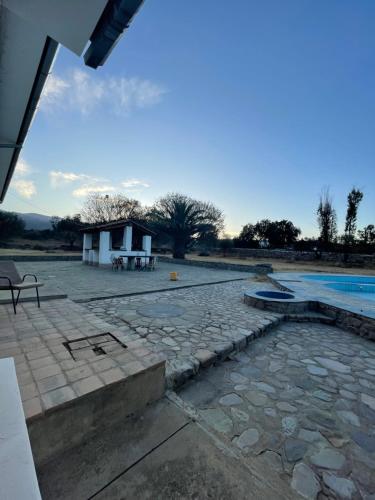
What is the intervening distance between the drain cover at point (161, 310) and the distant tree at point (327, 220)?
24.4 m

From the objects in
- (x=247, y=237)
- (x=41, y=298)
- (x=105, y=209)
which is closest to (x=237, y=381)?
(x=41, y=298)

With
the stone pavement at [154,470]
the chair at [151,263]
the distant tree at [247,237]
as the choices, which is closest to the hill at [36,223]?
the chair at [151,263]

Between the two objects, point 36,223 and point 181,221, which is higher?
point 36,223

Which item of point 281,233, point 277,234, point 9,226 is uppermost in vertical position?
point 281,233

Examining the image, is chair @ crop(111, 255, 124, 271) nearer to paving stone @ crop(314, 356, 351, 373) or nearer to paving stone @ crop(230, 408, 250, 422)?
paving stone @ crop(314, 356, 351, 373)

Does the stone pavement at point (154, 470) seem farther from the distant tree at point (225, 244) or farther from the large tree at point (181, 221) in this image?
the distant tree at point (225, 244)

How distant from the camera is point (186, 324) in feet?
13.0

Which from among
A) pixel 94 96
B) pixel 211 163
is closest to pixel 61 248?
pixel 211 163

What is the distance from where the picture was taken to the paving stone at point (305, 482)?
1339mm

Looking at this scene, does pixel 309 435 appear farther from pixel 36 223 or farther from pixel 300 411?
pixel 36 223

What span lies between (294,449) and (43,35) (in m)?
3.97

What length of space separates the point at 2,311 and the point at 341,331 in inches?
246

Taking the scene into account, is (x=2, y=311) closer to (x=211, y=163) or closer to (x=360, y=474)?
(x=360, y=474)

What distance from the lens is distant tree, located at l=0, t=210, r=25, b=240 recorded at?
2590cm
